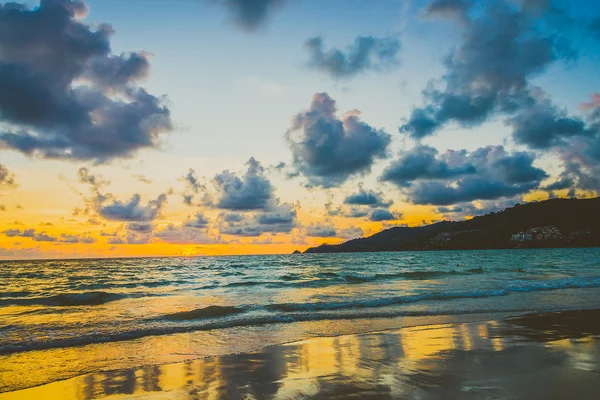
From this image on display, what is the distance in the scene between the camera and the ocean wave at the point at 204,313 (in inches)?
711

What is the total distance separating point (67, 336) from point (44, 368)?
4352 millimetres

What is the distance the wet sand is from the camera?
6.89m

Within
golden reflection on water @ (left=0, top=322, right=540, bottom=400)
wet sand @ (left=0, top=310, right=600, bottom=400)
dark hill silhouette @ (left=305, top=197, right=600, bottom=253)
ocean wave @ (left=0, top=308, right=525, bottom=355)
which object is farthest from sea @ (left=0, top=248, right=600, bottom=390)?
dark hill silhouette @ (left=305, top=197, right=600, bottom=253)

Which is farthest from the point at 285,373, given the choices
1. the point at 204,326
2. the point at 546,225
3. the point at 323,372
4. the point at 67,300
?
the point at 546,225

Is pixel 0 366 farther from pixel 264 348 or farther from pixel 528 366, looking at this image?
pixel 528 366

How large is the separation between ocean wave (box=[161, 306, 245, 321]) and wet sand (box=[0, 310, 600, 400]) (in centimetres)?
809

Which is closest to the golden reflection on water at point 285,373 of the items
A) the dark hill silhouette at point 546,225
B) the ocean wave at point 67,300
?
the ocean wave at point 67,300

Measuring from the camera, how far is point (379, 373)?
26.4 feet

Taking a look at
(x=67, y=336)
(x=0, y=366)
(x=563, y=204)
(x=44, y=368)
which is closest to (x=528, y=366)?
(x=44, y=368)

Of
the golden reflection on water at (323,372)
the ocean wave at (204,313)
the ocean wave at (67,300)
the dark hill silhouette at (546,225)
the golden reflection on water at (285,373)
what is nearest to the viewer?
the golden reflection on water at (323,372)

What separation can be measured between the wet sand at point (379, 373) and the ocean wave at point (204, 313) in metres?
8.09

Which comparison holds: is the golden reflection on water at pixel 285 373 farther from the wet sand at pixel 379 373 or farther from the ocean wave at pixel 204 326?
the ocean wave at pixel 204 326

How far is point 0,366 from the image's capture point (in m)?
10.1

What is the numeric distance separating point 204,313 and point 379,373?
12.8m
